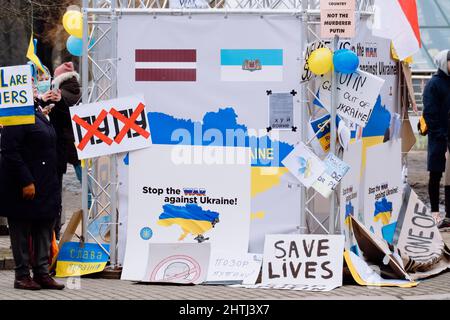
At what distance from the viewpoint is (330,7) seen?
10539 millimetres

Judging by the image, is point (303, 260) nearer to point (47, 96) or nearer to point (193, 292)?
point (193, 292)

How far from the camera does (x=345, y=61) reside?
10586 millimetres

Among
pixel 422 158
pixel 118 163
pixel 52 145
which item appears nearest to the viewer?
pixel 52 145

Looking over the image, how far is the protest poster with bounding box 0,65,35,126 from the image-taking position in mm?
9922

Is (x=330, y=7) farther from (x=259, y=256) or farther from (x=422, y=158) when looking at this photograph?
(x=422, y=158)

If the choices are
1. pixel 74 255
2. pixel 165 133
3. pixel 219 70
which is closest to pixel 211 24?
pixel 219 70

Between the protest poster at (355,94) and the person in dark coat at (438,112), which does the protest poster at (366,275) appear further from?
the person in dark coat at (438,112)

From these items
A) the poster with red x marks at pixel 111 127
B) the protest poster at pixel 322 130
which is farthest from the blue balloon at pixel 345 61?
the poster with red x marks at pixel 111 127

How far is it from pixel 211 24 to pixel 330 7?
120cm

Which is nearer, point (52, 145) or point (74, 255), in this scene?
point (52, 145)

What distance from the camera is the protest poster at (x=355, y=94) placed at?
10734mm

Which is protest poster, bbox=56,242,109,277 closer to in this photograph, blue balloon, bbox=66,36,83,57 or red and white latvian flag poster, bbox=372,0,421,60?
blue balloon, bbox=66,36,83,57

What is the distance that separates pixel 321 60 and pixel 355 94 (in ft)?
1.74

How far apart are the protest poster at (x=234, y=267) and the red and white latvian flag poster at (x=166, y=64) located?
71.2 inches
